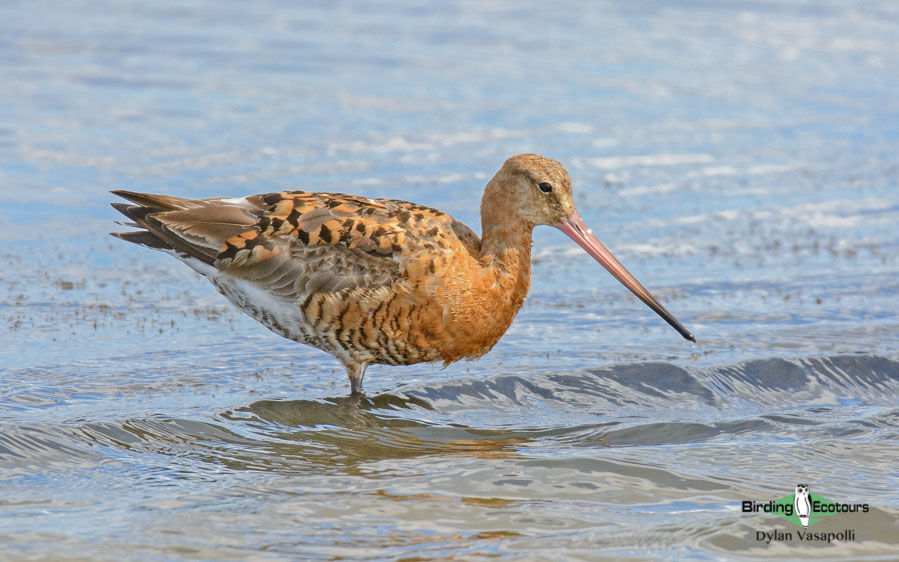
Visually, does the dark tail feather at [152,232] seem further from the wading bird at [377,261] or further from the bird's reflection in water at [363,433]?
the bird's reflection in water at [363,433]

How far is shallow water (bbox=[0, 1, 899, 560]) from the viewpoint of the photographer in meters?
5.20

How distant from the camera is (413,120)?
12930 millimetres

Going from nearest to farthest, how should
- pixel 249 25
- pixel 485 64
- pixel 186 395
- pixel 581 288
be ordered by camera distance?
1. pixel 186 395
2. pixel 581 288
3. pixel 485 64
4. pixel 249 25

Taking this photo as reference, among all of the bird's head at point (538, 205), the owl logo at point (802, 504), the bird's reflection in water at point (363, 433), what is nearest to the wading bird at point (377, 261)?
the bird's head at point (538, 205)

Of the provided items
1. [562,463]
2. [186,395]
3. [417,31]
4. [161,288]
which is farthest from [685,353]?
[417,31]

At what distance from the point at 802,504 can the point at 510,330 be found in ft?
10.4

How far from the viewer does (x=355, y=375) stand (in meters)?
6.88

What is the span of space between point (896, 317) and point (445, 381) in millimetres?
3326

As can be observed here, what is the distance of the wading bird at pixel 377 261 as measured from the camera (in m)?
6.57

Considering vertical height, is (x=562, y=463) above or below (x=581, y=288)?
below

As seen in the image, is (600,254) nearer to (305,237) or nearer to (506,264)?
Answer: (506,264)

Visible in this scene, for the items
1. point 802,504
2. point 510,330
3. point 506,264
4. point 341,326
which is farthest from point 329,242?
point 802,504

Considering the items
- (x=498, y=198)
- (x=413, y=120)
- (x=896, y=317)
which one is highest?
(x=413, y=120)

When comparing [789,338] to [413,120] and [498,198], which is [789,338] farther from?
[413,120]
